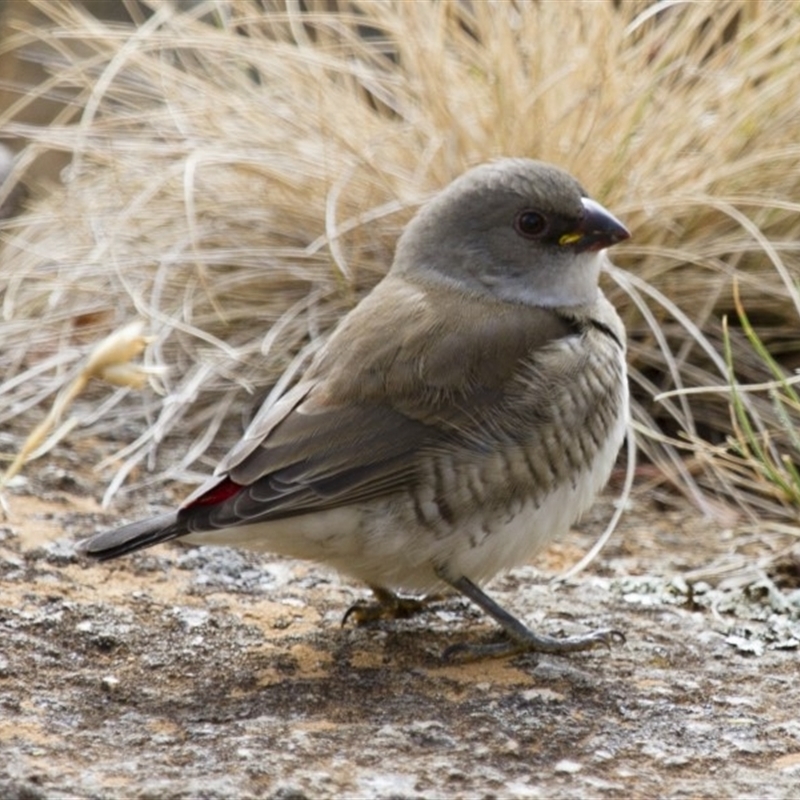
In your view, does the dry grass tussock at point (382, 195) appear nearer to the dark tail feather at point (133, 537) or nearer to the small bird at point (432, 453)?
the small bird at point (432, 453)

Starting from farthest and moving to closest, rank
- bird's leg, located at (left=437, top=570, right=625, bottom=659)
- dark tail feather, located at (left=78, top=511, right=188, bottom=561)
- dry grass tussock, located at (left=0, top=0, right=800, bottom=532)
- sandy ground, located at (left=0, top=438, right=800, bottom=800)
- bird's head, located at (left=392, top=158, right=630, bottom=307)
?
dry grass tussock, located at (left=0, top=0, right=800, bottom=532), bird's head, located at (left=392, top=158, right=630, bottom=307), bird's leg, located at (left=437, top=570, right=625, bottom=659), dark tail feather, located at (left=78, top=511, right=188, bottom=561), sandy ground, located at (left=0, top=438, right=800, bottom=800)

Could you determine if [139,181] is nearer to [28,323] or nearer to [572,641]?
[28,323]

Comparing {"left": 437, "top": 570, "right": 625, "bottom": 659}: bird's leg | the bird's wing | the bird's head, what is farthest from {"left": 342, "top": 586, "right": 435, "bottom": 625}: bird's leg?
the bird's head

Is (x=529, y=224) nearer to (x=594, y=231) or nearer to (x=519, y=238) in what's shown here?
(x=519, y=238)

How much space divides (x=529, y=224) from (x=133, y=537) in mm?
1220

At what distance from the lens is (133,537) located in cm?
306

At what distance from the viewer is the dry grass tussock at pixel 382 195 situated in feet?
15.5

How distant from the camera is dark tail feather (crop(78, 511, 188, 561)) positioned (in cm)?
306

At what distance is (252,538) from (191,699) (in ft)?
1.15

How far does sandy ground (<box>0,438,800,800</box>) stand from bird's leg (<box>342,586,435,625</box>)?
0.10 feet

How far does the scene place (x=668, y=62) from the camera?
5.14 meters

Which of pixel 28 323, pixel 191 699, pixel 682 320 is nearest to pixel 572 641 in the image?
pixel 191 699

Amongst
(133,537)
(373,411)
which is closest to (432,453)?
(373,411)

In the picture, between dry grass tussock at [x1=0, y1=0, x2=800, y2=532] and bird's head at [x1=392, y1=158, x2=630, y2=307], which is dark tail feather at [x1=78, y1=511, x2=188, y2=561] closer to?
bird's head at [x1=392, y1=158, x2=630, y2=307]
